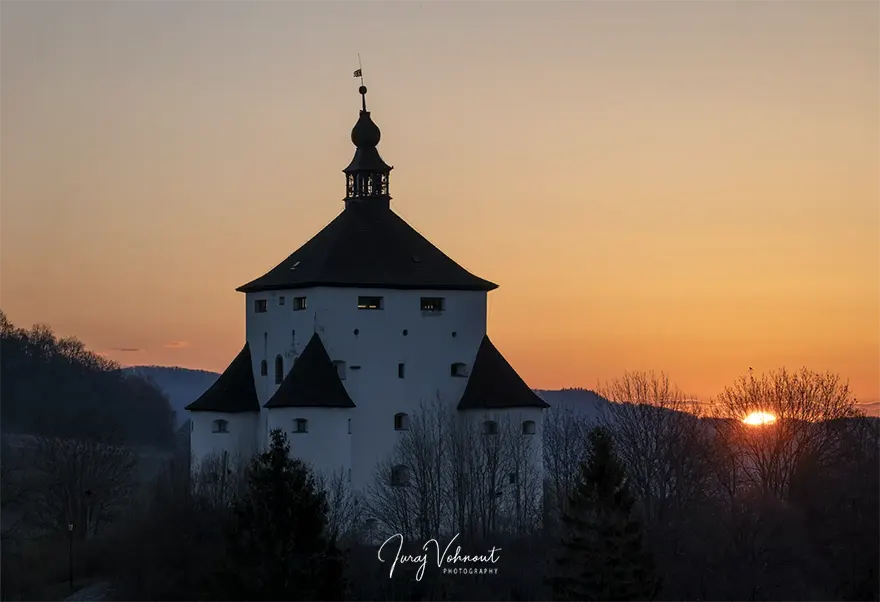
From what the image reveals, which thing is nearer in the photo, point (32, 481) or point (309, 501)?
point (309, 501)

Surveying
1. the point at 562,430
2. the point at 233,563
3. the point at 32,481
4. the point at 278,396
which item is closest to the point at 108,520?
the point at 32,481

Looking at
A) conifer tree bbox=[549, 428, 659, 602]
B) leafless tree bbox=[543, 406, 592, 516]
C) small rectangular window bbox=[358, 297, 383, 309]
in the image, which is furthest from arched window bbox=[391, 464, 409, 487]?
conifer tree bbox=[549, 428, 659, 602]

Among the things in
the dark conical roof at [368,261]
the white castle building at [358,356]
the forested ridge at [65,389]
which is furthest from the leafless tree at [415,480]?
the forested ridge at [65,389]

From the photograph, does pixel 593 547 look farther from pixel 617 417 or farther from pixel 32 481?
pixel 32 481

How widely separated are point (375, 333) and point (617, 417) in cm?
1313

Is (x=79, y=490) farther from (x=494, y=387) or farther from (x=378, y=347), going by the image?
(x=494, y=387)

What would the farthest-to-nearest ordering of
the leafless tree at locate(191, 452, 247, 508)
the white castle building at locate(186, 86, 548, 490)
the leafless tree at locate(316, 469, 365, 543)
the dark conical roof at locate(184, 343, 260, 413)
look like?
the dark conical roof at locate(184, 343, 260, 413), the white castle building at locate(186, 86, 548, 490), the leafless tree at locate(191, 452, 247, 508), the leafless tree at locate(316, 469, 365, 543)

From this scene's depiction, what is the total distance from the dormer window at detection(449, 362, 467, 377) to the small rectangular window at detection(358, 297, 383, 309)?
3.88 metres

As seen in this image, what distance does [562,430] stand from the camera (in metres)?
80.6

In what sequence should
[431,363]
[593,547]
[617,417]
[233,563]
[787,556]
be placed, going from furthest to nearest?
[617,417] → [431,363] → [787,556] → [593,547] → [233,563]

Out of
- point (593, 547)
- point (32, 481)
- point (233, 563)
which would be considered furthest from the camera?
point (32, 481)

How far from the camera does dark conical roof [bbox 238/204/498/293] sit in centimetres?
6906

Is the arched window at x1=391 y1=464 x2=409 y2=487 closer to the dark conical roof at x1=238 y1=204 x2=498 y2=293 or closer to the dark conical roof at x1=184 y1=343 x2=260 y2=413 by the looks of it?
the dark conical roof at x1=184 y1=343 x2=260 y2=413

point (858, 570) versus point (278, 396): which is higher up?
point (278, 396)
